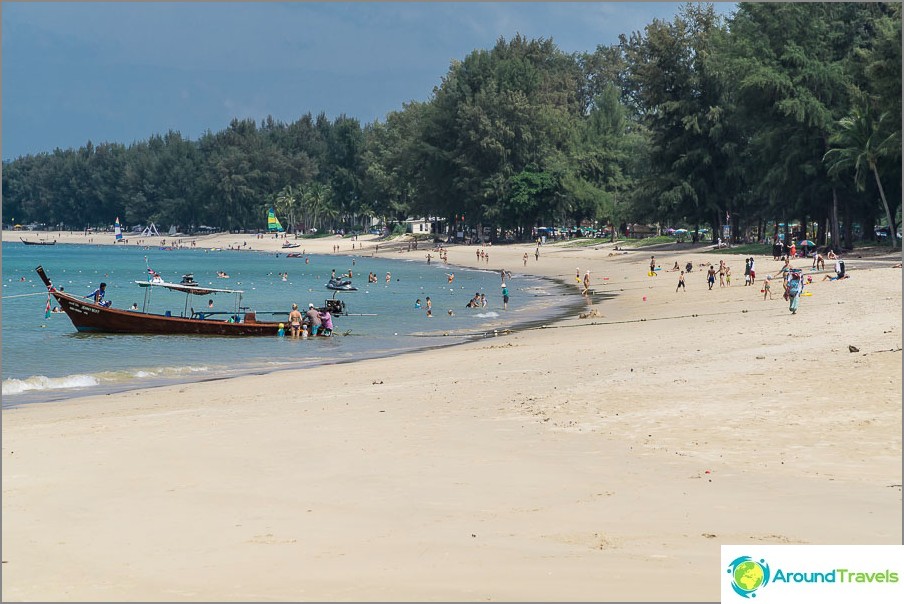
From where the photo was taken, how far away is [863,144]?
63.5 m

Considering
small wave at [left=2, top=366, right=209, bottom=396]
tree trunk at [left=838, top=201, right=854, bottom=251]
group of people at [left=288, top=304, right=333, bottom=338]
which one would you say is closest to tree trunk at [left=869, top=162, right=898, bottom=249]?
tree trunk at [left=838, top=201, right=854, bottom=251]

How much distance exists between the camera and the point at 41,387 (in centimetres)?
2761

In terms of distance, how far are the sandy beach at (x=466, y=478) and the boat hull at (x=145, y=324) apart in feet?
50.4

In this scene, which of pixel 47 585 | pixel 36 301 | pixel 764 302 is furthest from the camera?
pixel 36 301

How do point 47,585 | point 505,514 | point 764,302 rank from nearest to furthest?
point 47,585 < point 505,514 < point 764,302

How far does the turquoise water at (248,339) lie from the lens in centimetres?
3036

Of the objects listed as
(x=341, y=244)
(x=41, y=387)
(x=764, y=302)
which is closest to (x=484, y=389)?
(x=41, y=387)

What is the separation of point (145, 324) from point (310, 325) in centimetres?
704

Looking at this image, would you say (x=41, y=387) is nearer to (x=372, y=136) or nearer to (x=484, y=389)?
(x=484, y=389)

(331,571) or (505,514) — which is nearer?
(331,571)

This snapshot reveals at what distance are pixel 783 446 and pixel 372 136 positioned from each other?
529 feet

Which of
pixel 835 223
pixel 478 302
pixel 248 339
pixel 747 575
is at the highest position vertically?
pixel 835 223

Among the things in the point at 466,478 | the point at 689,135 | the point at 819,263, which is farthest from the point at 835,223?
the point at 466,478

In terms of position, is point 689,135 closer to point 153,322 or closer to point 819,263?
point 819,263
